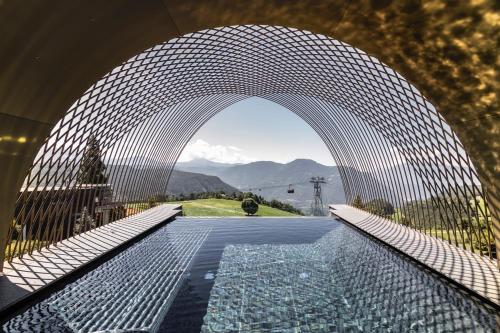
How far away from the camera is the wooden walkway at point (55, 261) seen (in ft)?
40.4

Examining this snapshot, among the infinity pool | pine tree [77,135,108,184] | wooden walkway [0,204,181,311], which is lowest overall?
the infinity pool

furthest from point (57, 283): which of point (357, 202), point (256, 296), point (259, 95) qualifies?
point (357, 202)

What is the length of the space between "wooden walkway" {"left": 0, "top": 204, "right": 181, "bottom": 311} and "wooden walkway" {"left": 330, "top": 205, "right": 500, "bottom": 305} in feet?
57.7

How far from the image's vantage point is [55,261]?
52.6ft

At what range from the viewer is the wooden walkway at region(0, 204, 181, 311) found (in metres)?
12.3

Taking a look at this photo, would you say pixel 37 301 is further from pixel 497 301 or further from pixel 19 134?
pixel 497 301

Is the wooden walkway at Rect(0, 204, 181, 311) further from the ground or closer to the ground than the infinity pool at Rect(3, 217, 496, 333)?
further from the ground

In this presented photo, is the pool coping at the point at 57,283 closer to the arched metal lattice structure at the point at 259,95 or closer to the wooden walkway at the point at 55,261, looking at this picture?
the wooden walkway at the point at 55,261

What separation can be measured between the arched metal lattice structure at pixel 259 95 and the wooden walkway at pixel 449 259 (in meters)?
1.09

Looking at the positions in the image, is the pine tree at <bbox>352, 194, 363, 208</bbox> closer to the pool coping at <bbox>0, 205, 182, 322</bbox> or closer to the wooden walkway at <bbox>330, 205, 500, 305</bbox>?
the wooden walkway at <bbox>330, 205, 500, 305</bbox>

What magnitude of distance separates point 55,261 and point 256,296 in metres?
10.8

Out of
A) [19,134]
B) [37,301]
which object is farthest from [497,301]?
[19,134]

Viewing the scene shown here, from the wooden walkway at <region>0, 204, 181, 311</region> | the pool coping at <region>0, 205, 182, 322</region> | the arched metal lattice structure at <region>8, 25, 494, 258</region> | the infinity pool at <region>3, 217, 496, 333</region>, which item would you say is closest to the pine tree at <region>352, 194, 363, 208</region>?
the arched metal lattice structure at <region>8, 25, 494, 258</region>

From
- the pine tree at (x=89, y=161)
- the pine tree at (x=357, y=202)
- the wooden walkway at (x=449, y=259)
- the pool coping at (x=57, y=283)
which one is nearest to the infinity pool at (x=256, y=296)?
the pool coping at (x=57, y=283)
